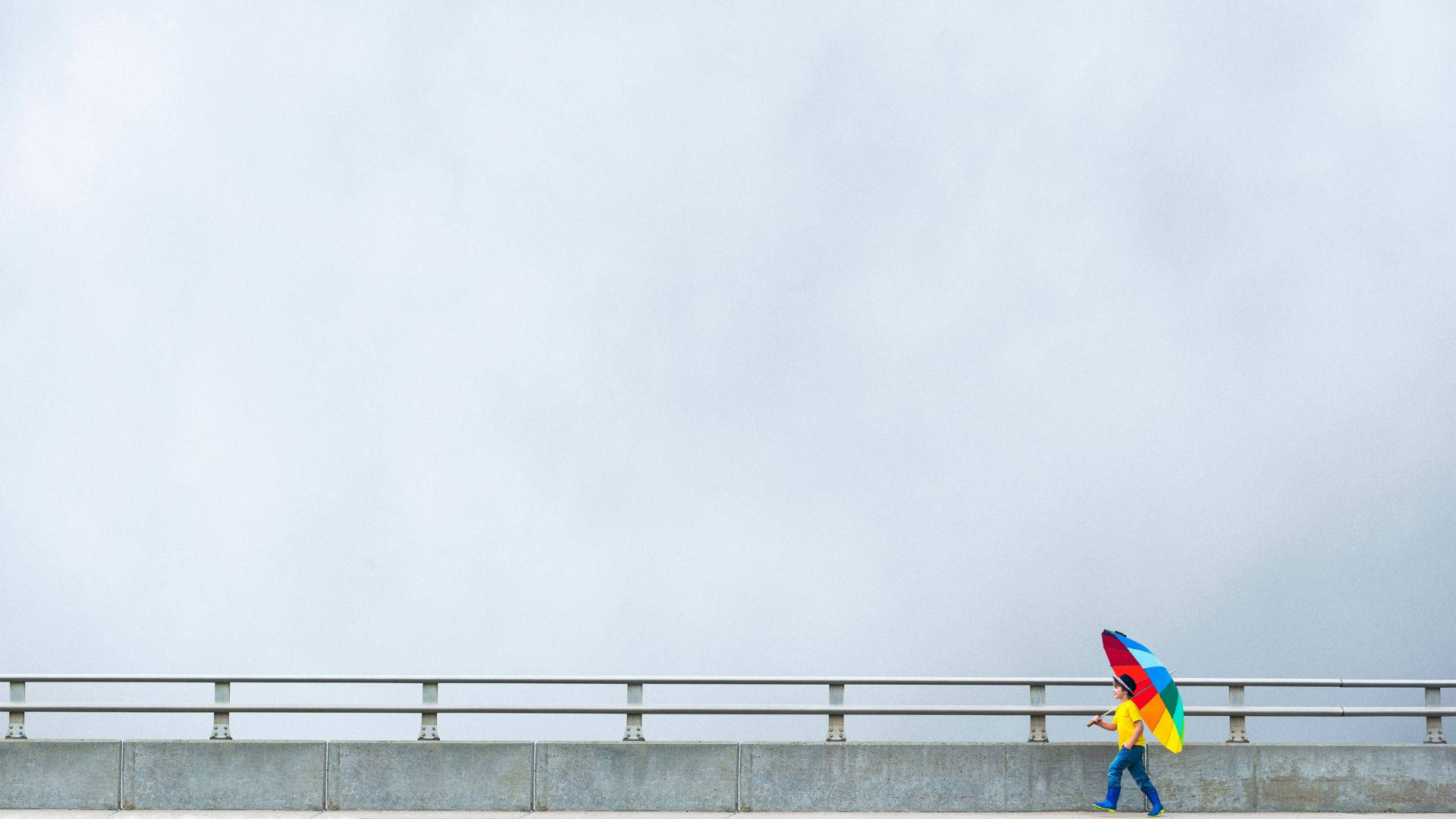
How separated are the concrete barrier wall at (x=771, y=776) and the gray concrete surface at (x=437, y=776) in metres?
0.01

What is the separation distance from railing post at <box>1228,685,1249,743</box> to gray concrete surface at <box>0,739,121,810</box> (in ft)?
35.2

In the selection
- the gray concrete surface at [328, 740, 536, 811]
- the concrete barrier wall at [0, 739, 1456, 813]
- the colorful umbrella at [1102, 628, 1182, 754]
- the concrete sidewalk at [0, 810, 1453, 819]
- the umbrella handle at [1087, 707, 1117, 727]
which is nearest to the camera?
the colorful umbrella at [1102, 628, 1182, 754]

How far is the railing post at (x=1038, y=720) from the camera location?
12.8 meters

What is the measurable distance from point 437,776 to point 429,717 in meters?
0.56

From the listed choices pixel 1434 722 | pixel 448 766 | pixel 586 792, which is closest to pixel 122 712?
pixel 448 766

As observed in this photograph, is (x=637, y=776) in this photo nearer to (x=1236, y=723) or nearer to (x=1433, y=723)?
(x=1236, y=723)

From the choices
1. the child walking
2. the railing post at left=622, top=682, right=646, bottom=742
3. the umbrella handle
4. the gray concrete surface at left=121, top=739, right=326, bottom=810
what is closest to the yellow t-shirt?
the child walking

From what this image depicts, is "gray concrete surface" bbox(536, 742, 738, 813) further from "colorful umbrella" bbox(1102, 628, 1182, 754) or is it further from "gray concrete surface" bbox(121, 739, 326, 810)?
"colorful umbrella" bbox(1102, 628, 1182, 754)

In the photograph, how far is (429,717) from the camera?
42.5 ft

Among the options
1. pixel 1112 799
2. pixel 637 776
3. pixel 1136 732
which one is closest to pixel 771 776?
pixel 637 776

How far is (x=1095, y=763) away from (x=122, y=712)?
31.2 feet

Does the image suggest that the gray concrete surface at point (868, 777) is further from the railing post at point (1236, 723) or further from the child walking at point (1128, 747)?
the railing post at point (1236, 723)

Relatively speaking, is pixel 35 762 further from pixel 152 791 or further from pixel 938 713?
pixel 938 713

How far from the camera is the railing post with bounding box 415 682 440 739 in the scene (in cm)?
1280
